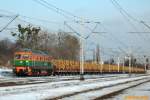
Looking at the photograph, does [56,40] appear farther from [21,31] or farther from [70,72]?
[70,72]

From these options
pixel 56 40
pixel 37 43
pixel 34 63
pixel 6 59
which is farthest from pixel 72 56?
pixel 34 63

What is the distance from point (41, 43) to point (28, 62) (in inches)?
2274

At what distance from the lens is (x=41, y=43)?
11500 centimetres

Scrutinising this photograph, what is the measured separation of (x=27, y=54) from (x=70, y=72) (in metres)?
27.9

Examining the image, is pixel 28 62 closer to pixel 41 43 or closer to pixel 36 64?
pixel 36 64

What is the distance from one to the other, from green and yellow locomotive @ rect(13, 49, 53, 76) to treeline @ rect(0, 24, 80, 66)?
38.9 m

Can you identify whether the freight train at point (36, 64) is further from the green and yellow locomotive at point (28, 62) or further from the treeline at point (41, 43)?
the treeline at point (41, 43)

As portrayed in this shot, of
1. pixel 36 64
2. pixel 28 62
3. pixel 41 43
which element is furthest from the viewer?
pixel 41 43

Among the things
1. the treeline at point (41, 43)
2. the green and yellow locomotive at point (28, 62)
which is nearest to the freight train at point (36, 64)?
the green and yellow locomotive at point (28, 62)

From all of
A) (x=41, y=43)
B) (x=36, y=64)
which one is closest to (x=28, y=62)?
(x=36, y=64)

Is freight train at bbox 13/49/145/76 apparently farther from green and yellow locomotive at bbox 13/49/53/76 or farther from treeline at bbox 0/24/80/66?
treeline at bbox 0/24/80/66

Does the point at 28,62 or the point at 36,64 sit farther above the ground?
the point at 28,62

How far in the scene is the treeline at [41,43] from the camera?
102188 millimetres

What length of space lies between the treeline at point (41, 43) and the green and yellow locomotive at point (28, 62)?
128ft
